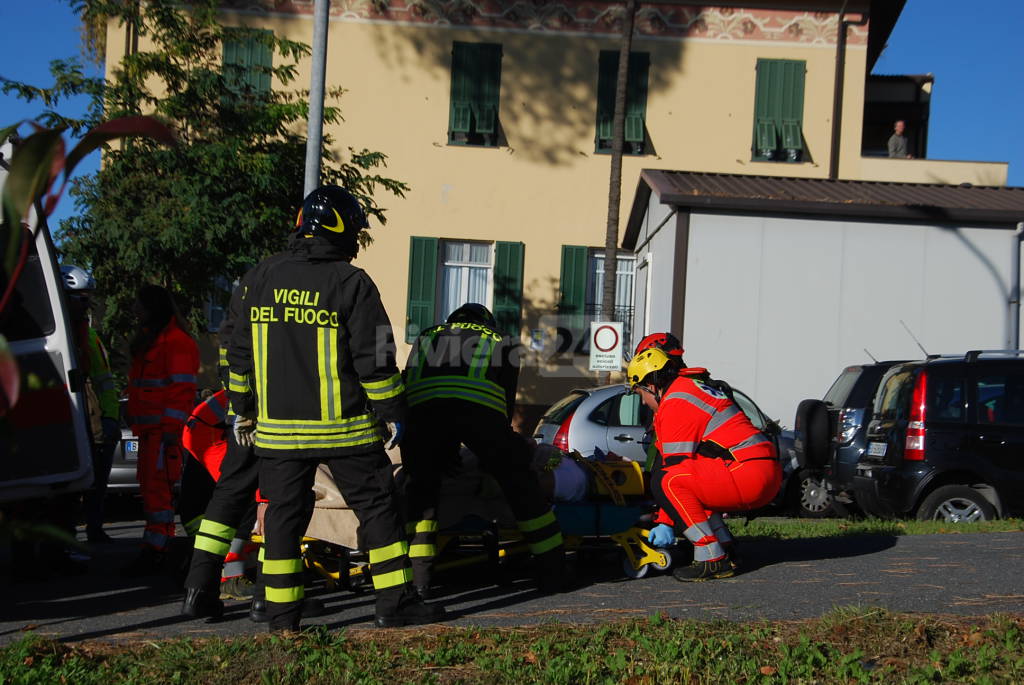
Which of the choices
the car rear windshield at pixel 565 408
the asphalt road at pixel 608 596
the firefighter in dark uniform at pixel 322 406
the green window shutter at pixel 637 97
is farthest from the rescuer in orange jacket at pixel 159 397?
the green window shutter at pixel 637 97

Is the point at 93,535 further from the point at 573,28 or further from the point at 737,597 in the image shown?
the point at 573,28

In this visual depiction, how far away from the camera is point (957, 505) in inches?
397

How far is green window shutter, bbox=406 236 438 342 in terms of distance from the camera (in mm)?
22312

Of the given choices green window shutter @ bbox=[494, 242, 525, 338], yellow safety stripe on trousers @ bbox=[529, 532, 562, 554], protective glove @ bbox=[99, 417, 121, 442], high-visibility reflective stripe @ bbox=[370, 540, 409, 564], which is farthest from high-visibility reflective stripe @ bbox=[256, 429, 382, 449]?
green window shutter @ bbox=[494, 242, 525, 338]

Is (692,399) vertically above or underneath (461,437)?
above

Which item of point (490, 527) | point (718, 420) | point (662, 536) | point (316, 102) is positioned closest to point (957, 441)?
point (718, 420)

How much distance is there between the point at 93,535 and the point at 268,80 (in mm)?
14674

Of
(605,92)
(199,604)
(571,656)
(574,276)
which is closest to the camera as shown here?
(571,656)

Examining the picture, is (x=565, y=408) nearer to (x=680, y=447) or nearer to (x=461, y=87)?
(x=680, y=447)

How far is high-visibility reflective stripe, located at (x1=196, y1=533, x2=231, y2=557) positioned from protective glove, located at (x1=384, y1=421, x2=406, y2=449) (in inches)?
38.2

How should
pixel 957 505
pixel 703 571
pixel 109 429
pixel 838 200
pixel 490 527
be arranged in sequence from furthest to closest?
pixel 838 200
pixel 957 505
pixel 109 429
pixel 703 571
pixel 490 527

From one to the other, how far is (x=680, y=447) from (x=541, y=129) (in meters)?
17.0

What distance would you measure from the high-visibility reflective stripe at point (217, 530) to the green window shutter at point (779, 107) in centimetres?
1911

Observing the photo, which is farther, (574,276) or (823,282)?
(574,276)
